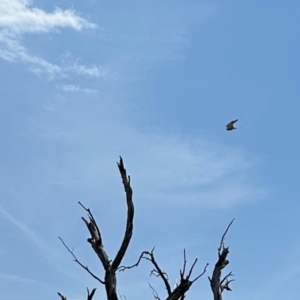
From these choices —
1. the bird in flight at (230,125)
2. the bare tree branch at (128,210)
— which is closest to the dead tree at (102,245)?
the bare tree branch at (128,210)

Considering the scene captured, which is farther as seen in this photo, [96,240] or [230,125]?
[230,125]

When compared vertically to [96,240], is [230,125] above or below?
above

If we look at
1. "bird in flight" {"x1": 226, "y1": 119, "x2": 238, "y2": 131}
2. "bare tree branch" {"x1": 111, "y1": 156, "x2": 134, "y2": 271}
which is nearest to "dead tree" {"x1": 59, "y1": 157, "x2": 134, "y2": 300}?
"bare tree branch" {"x1": 111, "y1": 156, "x2": 134, "y2": 271}

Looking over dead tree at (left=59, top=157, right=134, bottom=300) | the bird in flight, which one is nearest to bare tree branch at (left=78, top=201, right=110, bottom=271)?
dead tree at (left=59, top=157, right=134, bottom=300)

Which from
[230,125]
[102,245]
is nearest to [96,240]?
[102,245]

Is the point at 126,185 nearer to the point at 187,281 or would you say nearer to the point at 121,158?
the point at 121,158

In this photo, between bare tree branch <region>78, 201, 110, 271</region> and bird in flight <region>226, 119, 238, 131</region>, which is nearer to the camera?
bare tree branch <region>78, 201, 110, 271</region>

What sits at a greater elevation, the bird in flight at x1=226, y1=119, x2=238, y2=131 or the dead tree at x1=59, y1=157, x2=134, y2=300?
the bird in flight at x1=226, y1=119, x2=238, y2=131

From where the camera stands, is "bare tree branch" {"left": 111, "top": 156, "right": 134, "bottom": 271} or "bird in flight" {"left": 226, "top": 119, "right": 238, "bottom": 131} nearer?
"bare tree branch" {"left": 111, "top": 156, "right": 134, "bottom": 271}

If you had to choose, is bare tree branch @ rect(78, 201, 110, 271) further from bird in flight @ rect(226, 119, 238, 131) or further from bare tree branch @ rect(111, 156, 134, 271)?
bird in flight @ rect(226, 119, 238, 131)

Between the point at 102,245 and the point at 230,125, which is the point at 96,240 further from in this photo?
the point at 230,125

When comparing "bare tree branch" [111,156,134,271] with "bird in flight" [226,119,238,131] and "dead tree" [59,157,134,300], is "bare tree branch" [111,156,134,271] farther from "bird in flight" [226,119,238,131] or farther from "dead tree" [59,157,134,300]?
"bird in flight" [226,119,238,131]

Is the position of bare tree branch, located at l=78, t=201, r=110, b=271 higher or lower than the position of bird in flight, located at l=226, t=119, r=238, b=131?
lower

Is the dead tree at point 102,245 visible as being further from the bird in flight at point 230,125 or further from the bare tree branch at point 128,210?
the bird in flight at point 230,125
